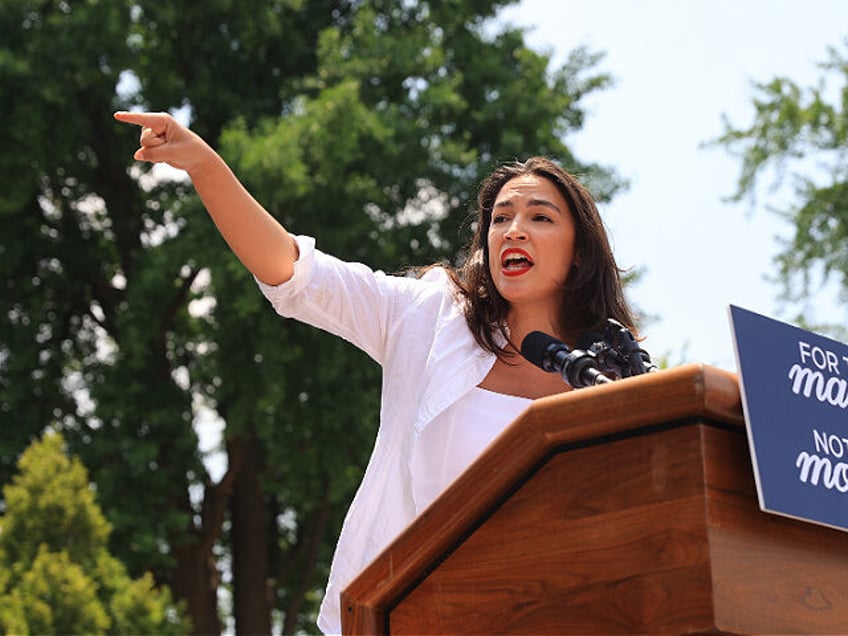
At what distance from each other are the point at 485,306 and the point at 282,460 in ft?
39.0

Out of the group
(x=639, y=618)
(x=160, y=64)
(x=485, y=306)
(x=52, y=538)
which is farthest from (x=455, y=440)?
(x=160, y=64)

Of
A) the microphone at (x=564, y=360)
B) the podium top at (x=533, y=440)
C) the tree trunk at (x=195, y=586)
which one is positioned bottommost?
the podium top at (x=533, y=440)

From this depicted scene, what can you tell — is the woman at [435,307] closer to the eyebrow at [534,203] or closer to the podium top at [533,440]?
the eyebrow at [534,203]

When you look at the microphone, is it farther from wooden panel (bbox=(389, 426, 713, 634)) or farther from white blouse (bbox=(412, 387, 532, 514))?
wooden panel (bbox=(389, 426, 713, 634))

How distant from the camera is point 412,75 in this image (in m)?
15.3

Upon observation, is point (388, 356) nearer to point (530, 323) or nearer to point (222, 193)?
point (530, 323)

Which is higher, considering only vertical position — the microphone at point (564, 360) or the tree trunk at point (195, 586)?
the tree trunk at point (195, 586)

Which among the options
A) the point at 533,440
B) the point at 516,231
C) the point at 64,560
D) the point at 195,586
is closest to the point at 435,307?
the point at 516,231

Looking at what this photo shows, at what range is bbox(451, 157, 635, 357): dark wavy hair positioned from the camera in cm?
319

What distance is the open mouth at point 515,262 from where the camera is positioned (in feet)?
10.1

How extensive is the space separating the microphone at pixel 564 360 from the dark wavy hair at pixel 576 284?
20.0 inches

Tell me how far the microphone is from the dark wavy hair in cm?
51

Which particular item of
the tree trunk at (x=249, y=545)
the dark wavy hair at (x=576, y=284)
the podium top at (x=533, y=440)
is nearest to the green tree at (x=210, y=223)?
the tree trunk at (x=249, y=545)

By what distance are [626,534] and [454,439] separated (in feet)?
3.87
